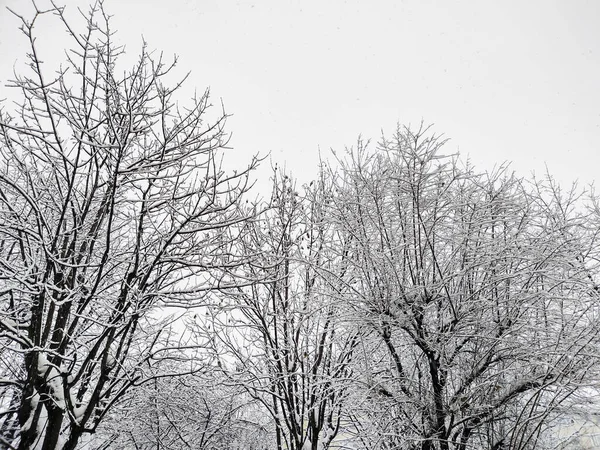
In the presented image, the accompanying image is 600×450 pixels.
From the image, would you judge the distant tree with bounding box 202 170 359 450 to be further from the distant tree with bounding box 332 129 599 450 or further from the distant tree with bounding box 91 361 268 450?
the distant tree with bounding box 91 361 268 450

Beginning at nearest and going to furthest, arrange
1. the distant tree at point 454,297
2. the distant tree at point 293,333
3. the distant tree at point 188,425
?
the distant tree at point 454,297 < the distant tree at point 293,333 < the distant tree at point 188,425

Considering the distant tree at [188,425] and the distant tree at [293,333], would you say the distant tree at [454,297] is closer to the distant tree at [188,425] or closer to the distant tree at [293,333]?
the distant tree at [293,333]

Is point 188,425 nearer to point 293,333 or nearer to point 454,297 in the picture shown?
point 293,333

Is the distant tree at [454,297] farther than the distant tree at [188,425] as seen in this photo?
No

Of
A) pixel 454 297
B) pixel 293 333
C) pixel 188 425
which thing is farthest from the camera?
pixel 188 425

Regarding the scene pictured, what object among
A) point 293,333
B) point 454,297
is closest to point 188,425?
point 293,333

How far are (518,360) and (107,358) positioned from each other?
4.85 metres

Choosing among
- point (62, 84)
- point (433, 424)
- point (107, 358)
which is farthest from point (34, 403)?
point (433, 424)

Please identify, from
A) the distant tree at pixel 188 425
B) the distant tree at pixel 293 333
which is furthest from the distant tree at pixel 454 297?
the distant tree at pixel 188 425

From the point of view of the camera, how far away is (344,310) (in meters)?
5.22

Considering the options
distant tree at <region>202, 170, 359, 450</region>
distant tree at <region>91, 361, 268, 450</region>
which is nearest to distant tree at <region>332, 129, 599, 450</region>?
distant tree at <region>202, 170, 359, 450</region>

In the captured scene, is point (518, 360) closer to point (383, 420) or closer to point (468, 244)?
point (468, 244)

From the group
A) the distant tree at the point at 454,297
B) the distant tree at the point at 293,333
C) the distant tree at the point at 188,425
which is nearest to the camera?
the distant tree at the point at 454,297

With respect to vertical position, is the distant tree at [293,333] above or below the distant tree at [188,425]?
above
